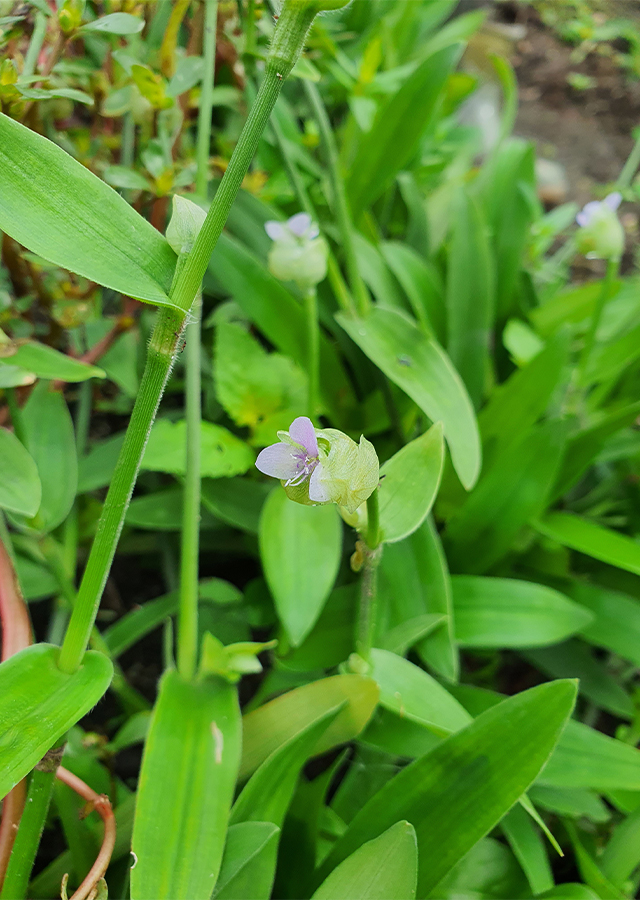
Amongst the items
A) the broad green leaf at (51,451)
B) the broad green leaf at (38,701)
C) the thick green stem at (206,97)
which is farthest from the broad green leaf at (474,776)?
the thick green stem at (206,97)

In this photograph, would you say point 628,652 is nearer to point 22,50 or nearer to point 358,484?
point 358,484

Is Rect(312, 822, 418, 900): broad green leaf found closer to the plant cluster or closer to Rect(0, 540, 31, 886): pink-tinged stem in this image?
the plant cluster

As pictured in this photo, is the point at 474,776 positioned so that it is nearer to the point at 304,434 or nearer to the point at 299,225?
the point at 304,434

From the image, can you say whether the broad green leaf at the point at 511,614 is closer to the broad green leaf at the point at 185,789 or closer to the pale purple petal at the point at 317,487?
the broad green leaf at the point at 185,789

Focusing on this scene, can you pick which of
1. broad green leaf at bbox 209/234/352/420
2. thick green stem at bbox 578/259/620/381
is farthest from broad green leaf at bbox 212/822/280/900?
thick green stem at bbox 578/259/620/381

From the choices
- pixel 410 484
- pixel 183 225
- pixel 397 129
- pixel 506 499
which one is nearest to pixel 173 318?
pixel 183 225

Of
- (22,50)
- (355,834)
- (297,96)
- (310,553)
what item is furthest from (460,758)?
(297,96)

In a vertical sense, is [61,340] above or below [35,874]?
above
